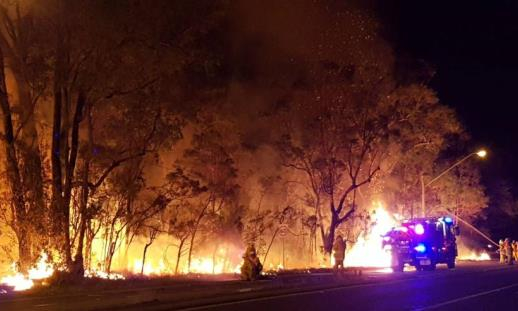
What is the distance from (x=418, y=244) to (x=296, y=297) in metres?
14.4

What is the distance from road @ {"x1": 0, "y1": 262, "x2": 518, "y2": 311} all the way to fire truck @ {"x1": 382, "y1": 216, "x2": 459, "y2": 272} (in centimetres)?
729

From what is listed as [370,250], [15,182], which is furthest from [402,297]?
[370,250]

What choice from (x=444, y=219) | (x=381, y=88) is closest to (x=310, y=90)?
(x=381, y=88)

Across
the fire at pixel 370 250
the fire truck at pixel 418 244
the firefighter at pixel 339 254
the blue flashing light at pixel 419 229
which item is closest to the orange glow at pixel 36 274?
the firefighter at pixel 339 254

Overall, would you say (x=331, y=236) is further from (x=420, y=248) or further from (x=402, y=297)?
(x=402, y=297)

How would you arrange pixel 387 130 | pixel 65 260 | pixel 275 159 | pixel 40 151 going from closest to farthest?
pixel 65 260
pixel 40 151
pixel 387 130
pixel 275 159

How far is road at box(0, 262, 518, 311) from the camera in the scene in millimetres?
16031

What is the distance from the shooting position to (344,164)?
37.3m

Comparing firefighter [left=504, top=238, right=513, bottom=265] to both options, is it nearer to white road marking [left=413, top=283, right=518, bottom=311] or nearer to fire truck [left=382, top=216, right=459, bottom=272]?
fire truck [left=382, top=216, right=459, bottom=272]

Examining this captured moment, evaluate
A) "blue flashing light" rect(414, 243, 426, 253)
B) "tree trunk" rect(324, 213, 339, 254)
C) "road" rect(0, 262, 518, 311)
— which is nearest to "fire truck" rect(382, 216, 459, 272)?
"blue flashing light" rect(414, 243, 426, 253)

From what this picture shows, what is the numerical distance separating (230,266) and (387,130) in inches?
438

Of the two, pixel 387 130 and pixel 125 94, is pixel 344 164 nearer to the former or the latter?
pixel 387 130

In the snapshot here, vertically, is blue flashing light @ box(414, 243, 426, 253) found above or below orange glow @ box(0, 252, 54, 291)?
above

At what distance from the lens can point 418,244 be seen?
104 feet
